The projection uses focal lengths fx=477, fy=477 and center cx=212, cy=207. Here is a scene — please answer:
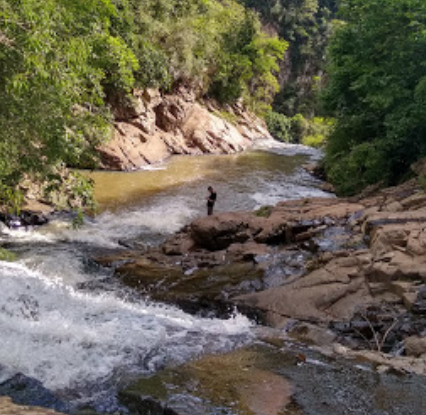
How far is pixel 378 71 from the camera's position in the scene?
17.4 metres

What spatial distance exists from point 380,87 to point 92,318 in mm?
13761

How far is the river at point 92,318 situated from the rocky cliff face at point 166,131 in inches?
250

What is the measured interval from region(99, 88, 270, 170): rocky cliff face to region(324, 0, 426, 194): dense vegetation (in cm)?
1003

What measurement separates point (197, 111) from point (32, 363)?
93.2 ft

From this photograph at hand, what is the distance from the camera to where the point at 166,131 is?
2981 centimetres

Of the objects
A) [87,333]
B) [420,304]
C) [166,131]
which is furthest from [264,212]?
[166,131]

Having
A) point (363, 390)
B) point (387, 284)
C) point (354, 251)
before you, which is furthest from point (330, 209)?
point (363, 390)

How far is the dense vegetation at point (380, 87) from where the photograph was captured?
52.4 ft

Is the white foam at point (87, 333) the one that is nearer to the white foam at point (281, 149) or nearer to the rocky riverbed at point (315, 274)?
the rocky riverbed at point (315, 274)

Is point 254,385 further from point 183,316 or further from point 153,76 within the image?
point 153,76

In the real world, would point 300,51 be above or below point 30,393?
above

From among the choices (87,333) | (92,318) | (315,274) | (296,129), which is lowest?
(92,318)

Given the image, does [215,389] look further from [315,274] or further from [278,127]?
[278,127]

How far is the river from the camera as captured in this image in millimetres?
6070
